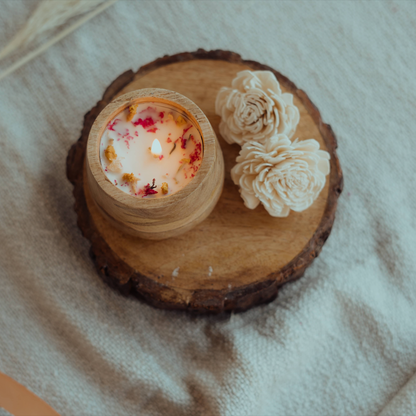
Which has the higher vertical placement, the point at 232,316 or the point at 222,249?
the point at 222,249

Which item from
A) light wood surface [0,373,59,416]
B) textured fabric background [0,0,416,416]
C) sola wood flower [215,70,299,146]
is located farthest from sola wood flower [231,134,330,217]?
light wood surface [0,373,59,416]

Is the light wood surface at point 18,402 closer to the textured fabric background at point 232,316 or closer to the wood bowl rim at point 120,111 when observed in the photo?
the textured fabric background at point 232,316

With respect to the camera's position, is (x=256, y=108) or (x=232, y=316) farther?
(x=232, y=316)

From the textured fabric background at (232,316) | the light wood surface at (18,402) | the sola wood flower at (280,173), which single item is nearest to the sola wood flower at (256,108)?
the sola wood flower at (280,173)

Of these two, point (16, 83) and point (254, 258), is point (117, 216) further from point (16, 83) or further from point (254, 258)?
point (16, 83)

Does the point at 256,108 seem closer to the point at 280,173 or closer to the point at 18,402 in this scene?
the point at 280,173

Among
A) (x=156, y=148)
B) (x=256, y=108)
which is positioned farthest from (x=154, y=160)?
(x=256, y=108)
